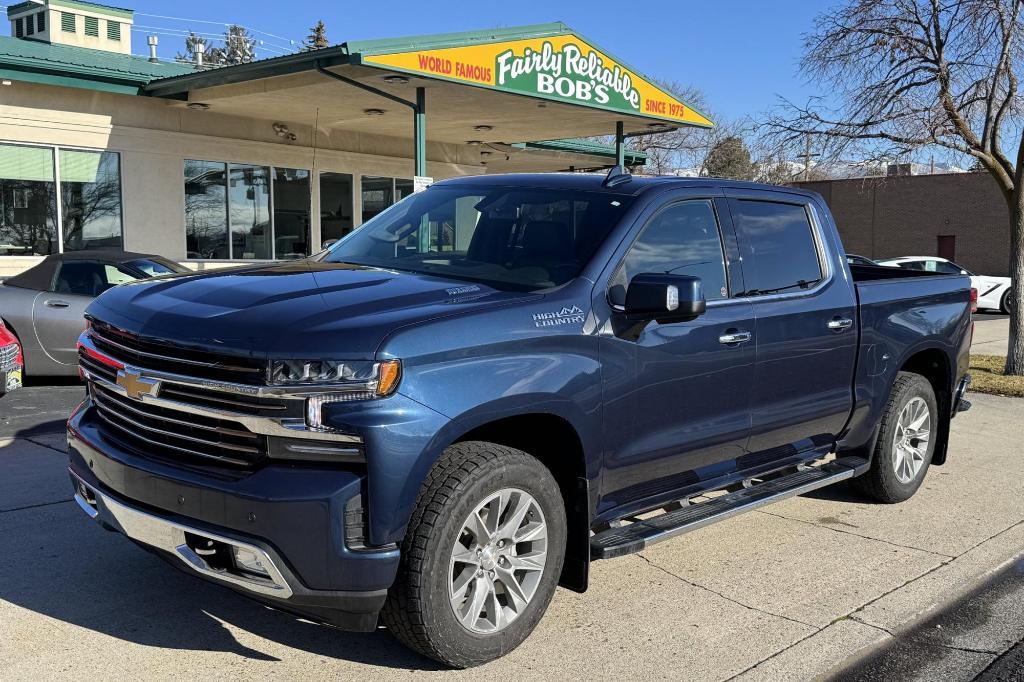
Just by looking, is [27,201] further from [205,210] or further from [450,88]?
[450,88]

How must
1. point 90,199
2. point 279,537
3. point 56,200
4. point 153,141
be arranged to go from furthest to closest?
1. point 153,141
2. point 90,199
3. point 56,200
4. point 279,537

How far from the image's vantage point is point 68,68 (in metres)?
14.6

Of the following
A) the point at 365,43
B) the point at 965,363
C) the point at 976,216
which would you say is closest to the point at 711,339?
the point at 965,363

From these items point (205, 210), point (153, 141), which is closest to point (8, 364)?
point (153, 141)

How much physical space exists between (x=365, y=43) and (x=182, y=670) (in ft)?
33.1

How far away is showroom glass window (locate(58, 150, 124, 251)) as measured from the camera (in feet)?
51.0

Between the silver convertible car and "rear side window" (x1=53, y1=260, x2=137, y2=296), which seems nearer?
Result: the silver convertible car

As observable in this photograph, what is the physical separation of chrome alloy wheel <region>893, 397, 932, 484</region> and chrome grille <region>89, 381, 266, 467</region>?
4.44 meters

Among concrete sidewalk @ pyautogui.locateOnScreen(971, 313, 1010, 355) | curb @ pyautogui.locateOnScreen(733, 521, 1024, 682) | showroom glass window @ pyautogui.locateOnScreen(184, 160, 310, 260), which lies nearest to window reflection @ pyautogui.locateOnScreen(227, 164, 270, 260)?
showroom glass window @ pyautogui.locateOnScreen(184, 160, 310, 260)

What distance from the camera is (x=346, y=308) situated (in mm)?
3617

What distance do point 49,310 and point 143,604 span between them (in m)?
6.80

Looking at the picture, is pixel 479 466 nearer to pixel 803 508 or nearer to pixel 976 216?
pixel 803 508

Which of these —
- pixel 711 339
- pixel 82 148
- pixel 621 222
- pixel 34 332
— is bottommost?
pixel 34 332

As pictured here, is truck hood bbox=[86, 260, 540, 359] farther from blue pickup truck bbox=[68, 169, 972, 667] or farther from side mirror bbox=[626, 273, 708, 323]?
side mirror bbox=[626, 273, 708, 323]
